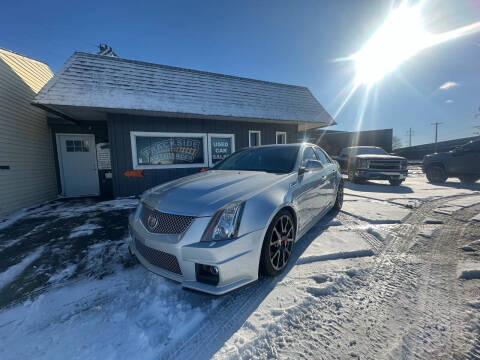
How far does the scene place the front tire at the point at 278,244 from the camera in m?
2.07

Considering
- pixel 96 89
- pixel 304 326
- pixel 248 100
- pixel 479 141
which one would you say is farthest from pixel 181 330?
pixel 479 141

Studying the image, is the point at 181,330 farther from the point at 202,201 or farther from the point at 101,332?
the point at 202,201

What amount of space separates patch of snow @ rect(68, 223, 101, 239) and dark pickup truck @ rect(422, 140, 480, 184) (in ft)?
41.4

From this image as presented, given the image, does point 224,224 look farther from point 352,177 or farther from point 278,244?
point 352,177

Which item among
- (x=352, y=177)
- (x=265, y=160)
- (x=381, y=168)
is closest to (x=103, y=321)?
(x=265, y=160)

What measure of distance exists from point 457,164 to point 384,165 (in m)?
2.92

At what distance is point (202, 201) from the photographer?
189 cm

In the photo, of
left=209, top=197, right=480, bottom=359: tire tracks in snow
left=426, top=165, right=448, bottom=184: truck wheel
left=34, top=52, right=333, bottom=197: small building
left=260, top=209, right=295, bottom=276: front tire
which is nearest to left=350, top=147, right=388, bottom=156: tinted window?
left=426, top=165, right=448, bottom=184: truck wheel

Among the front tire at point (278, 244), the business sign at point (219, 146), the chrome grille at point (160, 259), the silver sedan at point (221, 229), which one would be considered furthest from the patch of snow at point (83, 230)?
the business sign at point (219, 146)

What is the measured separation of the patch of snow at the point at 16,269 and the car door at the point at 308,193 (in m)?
3.61

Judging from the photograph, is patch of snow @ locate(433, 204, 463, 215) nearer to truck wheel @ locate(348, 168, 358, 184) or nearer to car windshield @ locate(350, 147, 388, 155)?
truck wheel @ locate(348, 168, 358, 184)

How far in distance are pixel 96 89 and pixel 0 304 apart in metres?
5.95

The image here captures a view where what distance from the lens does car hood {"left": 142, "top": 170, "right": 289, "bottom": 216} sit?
184 cm

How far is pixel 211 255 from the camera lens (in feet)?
5.41
